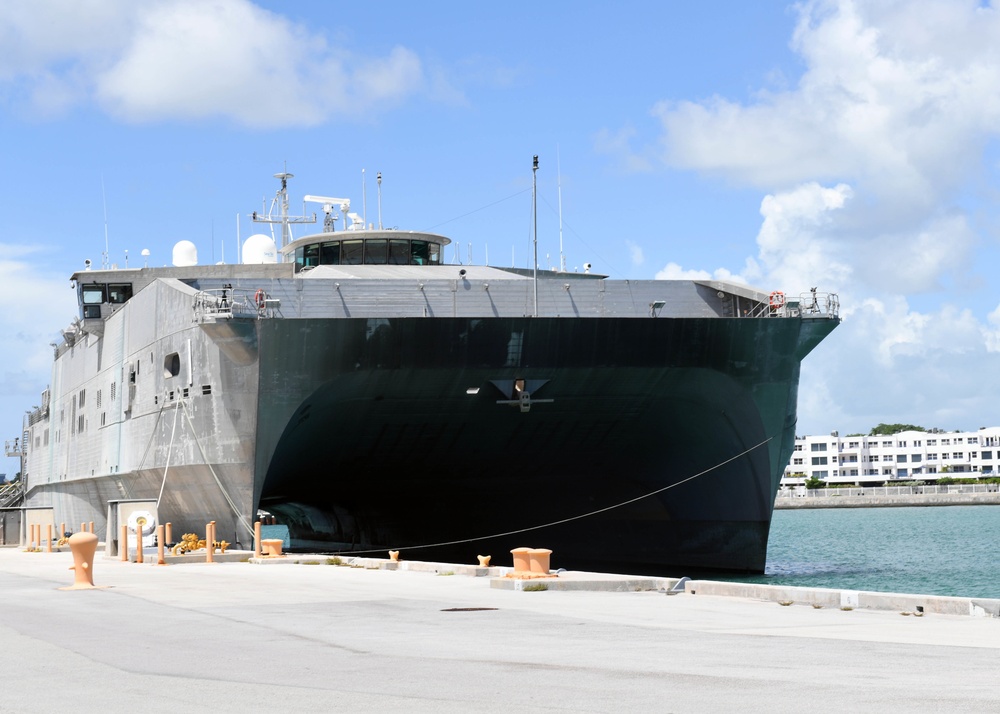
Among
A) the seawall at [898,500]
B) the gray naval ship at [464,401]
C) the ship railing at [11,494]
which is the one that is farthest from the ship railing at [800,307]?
the seawall at [898,500]

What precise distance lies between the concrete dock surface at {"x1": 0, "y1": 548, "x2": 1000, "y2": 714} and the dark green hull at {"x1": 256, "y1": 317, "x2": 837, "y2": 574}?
29.7ft

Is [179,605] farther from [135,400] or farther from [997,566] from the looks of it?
[997,566]

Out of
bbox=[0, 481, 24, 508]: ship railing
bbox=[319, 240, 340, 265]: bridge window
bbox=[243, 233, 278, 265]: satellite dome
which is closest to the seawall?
bbox=[0, 481, 24, 508]: ship railing

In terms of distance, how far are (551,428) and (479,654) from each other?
65.6ft

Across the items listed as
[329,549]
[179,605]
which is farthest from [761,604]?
[329,549]

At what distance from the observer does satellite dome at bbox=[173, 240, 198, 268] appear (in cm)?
4350

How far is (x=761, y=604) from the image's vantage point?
52.2 feet

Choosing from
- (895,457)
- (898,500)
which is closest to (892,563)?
(898,500)

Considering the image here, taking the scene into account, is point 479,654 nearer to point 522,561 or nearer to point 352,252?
point 522,561

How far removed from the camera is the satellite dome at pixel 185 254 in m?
43.5

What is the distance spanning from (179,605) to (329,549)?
1185 inches

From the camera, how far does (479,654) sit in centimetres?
1068

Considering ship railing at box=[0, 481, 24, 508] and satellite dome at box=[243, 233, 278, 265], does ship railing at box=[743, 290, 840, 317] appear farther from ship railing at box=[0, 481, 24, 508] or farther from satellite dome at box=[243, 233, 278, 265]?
ship railing at box=[0, 481, 24, 508]

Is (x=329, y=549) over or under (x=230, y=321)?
under
